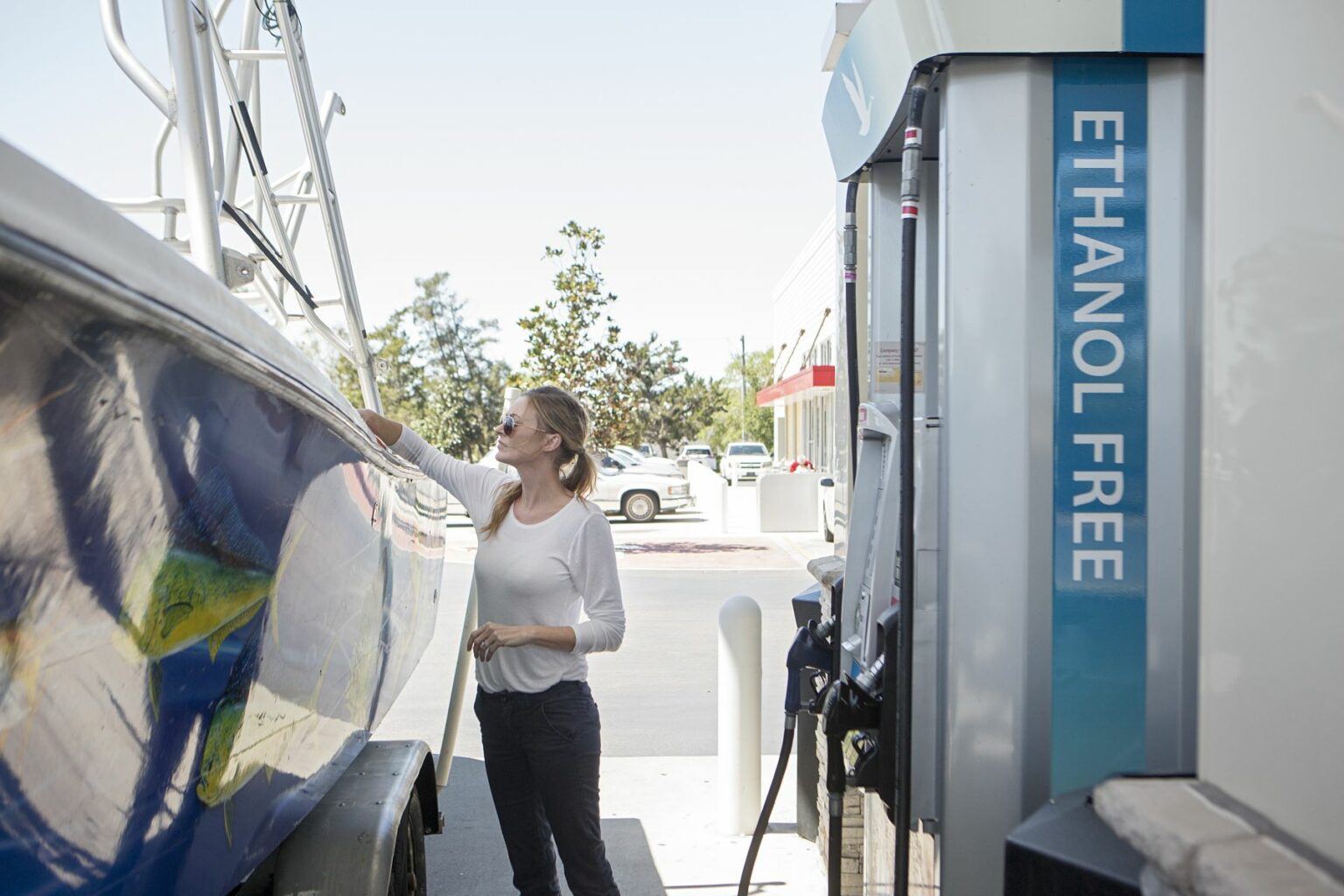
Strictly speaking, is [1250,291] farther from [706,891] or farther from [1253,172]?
[706,891]

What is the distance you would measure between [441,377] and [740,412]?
33.7 meters

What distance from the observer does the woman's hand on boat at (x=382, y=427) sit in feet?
11.9

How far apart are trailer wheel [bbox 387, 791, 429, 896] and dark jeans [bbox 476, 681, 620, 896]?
28 centimetres

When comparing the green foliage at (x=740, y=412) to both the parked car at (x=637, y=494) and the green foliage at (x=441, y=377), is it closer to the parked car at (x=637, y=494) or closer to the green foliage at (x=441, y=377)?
the green foliage at (x=441, y=377)

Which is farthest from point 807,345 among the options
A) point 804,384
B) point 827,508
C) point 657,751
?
point 657,751

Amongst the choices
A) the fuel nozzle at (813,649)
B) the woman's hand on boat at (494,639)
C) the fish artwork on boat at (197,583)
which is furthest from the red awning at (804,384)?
the fish artwork on boat at (197,583)

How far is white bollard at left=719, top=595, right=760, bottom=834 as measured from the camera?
5.33 meters

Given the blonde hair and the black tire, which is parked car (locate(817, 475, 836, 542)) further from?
the blonde hair

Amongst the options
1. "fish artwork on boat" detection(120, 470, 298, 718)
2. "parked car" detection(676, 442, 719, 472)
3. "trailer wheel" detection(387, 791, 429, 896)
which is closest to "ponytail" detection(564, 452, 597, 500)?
"trailer wheel" detection(387, 791, 429, 896)

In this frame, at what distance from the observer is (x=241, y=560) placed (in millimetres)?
2232

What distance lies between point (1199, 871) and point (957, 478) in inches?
54.3

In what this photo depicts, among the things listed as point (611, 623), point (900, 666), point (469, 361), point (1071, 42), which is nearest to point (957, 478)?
point (900, 666)

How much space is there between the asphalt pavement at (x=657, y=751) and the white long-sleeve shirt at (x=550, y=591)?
1741 millimetres

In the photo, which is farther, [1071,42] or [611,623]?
[611,623]
